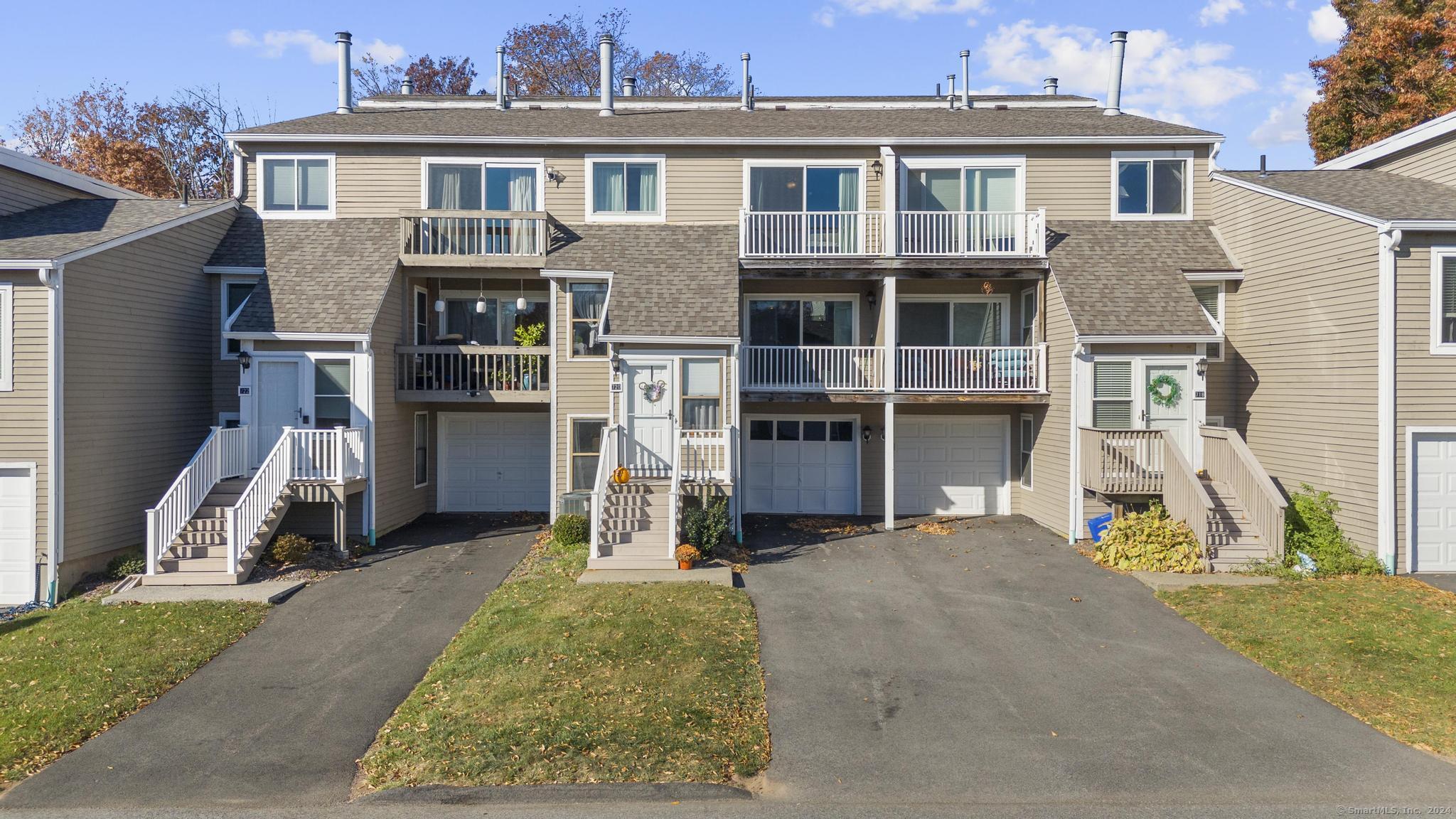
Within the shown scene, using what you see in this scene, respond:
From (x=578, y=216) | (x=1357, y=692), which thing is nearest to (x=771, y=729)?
(x=1357, y=692)

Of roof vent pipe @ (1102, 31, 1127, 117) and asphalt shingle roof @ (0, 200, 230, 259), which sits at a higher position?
roof vent pipe @ (1102, 31, 1127, 117)

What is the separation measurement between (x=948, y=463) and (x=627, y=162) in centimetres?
947

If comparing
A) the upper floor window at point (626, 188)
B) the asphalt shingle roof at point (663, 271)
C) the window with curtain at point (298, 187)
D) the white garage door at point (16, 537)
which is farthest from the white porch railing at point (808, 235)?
the white garage door at point (16, 537)

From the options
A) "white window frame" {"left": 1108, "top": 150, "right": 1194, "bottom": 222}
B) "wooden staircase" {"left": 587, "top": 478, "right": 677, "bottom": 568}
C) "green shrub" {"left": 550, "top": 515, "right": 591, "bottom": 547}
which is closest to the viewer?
"wooden staircase" {"left": 587, "top": 478, "right": 677, "bottom": 568}

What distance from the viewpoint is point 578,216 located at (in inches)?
715

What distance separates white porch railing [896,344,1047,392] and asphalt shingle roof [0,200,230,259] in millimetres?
14095

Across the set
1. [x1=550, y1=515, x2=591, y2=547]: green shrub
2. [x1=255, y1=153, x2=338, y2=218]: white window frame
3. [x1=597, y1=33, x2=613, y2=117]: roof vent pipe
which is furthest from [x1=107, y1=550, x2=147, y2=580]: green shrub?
[x1=597, y1=33, x2=613, y2=117]: roof vent pipe

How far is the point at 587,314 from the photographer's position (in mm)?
16938

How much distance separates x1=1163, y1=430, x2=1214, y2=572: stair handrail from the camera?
527 inches

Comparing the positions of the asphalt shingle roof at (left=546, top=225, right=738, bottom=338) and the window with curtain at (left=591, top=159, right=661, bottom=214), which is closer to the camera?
the asphalt shingle roof at (left=546, top=225, right=738, bottom=338)

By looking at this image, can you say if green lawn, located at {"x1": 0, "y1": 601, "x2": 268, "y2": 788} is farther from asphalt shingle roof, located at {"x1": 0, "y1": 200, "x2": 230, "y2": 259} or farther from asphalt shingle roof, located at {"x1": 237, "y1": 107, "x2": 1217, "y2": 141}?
asphalt shingle roof, located at {"x1": 237, "y1": 107, "x2": 1217, "y2": 141}

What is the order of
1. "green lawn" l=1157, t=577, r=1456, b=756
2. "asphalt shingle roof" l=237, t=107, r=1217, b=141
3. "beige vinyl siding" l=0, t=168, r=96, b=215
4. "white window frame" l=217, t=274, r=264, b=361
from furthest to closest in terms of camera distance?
"asphalt shingle roof" l=237, t=107, r=1217, b=141
"white window frame" l=217, t=274, r=264, b=361
"beige vinyl siding" l=0, t=168, r=96, b=215
"green lawn" l=1157, t=577, r=1456, b=756

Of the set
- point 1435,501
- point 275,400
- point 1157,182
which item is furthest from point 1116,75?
point 275,400

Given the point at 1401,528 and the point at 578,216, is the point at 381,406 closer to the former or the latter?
the point at 578,216
